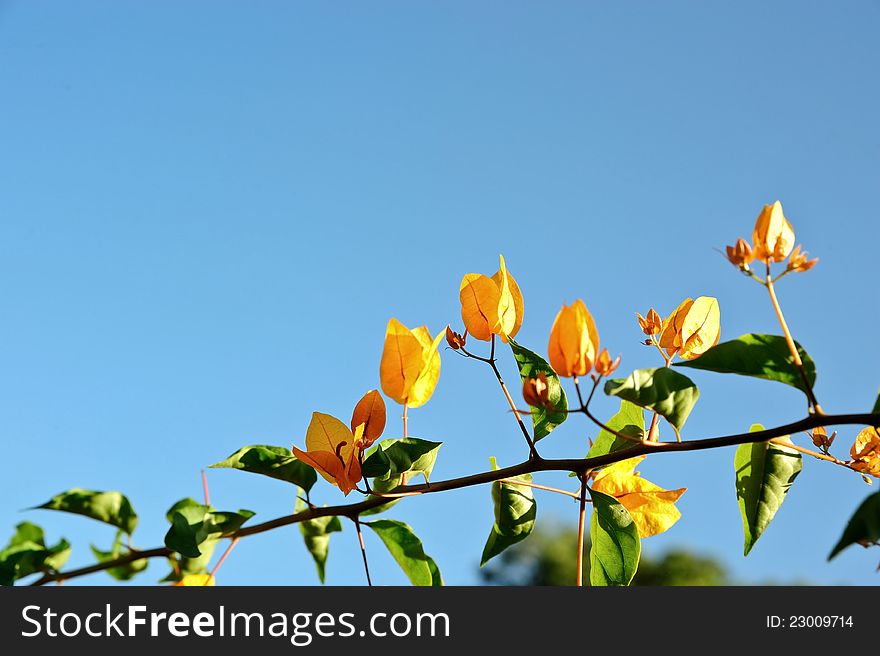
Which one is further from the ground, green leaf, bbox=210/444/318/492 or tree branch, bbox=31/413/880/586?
green leaf, bbox=210/444/318/492

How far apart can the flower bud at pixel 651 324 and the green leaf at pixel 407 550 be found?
23cm

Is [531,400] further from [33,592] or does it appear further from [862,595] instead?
[33,592]

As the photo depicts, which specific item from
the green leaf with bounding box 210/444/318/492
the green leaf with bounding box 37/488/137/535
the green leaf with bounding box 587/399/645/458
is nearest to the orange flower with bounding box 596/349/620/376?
the green leaf with bounding box 587/399/645/458

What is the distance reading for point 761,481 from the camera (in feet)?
1.46

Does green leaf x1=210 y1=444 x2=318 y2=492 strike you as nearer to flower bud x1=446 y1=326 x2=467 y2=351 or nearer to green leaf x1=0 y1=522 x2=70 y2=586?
flower bud x1=446 y1=326 x2=467 y2=351

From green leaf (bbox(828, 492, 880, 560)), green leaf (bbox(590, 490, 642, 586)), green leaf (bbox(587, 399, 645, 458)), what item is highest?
green leaf (bbox(587, 399, 645, 458))

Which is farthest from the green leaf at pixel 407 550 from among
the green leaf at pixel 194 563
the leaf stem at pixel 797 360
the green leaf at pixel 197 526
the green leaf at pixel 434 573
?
the leaf stem at pixel 797 360

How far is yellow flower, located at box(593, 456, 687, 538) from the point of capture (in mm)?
501

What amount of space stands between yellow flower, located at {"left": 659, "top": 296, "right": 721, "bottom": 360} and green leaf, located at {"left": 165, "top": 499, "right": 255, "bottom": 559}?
347mm

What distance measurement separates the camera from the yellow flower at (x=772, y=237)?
390 mm

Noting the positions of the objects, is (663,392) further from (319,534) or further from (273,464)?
(319,534)

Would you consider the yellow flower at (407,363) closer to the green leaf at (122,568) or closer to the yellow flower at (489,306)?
the yellow flower at (489,306)

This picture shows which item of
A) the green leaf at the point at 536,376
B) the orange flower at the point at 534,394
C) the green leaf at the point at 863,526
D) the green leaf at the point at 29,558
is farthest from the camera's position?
the green leaf at the point at 29,558

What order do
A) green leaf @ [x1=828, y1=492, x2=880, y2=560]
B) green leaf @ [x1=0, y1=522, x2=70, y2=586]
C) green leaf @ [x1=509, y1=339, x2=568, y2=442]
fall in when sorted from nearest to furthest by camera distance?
green leaf @ [x1=828, y1=492, x2=880, y2=560]
green leaf @ [x1=509, y1=339, x2=568, y2=442]
green leaf @ [x1=0, y1=522, x2=70, y2=586]
